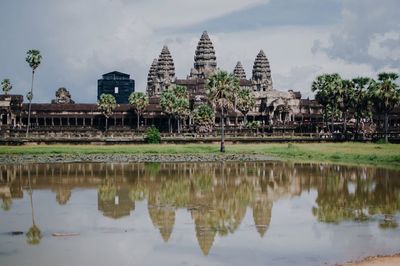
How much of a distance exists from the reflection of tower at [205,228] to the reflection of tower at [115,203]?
3428mm

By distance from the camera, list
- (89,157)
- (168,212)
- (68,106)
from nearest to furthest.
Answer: (168,212) → (89,157) → (68,106)

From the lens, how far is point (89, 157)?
7350 cm

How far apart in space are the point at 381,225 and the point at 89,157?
158 feet

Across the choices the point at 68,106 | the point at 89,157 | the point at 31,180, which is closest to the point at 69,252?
the point at 31,180

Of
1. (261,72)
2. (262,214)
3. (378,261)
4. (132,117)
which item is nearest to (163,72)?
(261,72)

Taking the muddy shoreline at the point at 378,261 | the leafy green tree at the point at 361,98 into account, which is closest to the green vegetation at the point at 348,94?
the leafy green tree at the point at 361,98

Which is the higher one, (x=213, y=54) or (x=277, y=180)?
(x=213, y=54)

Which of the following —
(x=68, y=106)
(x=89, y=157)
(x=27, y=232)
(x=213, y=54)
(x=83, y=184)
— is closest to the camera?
(x=27, y=232)

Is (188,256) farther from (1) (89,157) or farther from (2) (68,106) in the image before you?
(2) (68,106)

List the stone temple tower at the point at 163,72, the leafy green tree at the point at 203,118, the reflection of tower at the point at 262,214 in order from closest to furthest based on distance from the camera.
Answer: the reflection of tower at the point at 262,214, the leafy green tree at the point at 203,118, the stone temple tower at the point at 163,72

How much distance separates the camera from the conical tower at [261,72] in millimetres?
168925

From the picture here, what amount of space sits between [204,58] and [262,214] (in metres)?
128

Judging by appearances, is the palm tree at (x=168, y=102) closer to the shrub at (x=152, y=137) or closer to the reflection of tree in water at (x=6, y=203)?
the shrub at (x=152, y=137)

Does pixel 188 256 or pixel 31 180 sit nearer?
pixel 188 256
